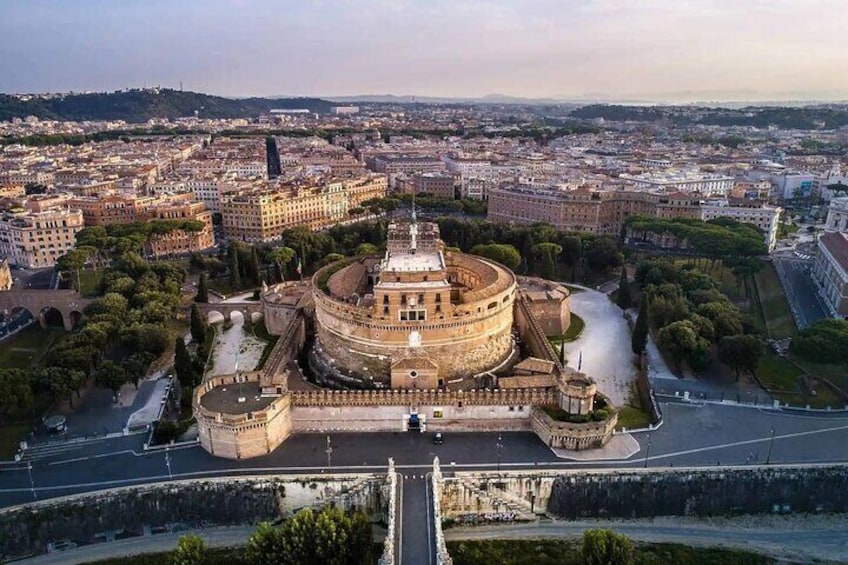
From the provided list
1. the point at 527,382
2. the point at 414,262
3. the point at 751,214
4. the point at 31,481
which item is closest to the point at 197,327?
the point at 31,481

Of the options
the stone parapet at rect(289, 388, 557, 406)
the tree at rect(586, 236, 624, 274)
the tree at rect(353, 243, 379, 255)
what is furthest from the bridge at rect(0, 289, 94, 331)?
the tree at rect(586, 236, 624, 274)

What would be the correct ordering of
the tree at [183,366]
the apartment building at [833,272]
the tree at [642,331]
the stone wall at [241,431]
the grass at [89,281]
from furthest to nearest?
1. the grass at [89,281]
2. the apartment building at [833,272]
3. the tree at [642,331]
4. the tree at [183,366]
5. the stone wall at [241,431]

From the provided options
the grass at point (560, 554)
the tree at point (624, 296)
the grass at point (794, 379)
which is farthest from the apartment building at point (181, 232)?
the grass at point (794, 379)

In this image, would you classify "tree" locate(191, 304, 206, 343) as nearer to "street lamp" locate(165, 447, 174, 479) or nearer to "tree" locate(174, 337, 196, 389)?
"tree" locate(174, 337, 196, 389)

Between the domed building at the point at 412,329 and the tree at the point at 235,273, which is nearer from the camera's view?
the domed building at the point at 412,329

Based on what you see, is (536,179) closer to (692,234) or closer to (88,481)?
(692,234)

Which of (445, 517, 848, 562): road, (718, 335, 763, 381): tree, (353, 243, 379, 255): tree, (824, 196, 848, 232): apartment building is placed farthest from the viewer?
(824, 196, 848, 232): apartment building

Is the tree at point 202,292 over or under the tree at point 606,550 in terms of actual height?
over

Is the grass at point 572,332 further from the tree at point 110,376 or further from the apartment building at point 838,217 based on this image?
the apartment building at point 838,217
